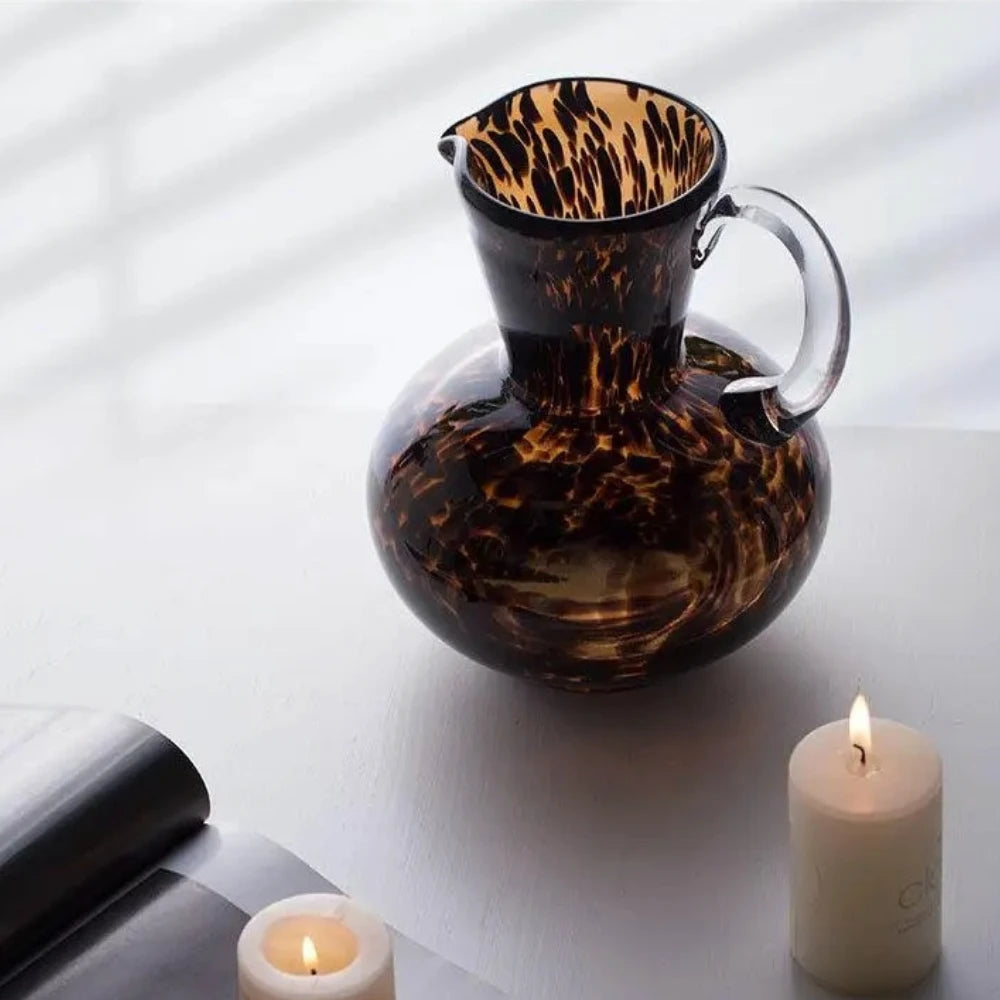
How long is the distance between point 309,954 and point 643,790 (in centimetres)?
22

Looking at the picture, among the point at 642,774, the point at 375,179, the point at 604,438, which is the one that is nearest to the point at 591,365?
the point at 604,438

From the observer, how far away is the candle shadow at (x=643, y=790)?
0.75 m

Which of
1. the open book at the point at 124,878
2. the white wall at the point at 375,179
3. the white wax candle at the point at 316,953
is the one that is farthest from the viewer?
the white wall at the point at 375,179

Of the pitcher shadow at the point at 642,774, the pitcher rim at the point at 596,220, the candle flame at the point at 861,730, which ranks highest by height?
the pitcher rim at the point at 596,220

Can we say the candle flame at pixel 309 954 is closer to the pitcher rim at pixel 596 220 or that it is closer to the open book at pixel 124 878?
the open book at pixel 124 878

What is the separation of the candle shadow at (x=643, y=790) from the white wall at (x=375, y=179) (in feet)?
1.74

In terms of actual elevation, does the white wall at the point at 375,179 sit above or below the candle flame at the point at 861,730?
below

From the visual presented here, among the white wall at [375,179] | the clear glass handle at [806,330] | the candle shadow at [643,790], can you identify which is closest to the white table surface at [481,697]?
the candle shadow at [643,790]

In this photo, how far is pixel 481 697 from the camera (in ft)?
2.79

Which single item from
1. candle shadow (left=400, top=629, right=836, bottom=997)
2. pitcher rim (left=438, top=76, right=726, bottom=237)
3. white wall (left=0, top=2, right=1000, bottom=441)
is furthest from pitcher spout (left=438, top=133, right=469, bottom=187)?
white wall (left=0, top=2, right=1000, bottom=441)

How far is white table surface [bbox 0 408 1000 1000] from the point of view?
74 centimetres

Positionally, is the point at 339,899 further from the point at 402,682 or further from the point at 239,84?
the point at 239,84

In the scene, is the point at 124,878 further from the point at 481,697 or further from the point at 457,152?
the point at 457,152

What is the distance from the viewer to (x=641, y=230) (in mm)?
726
